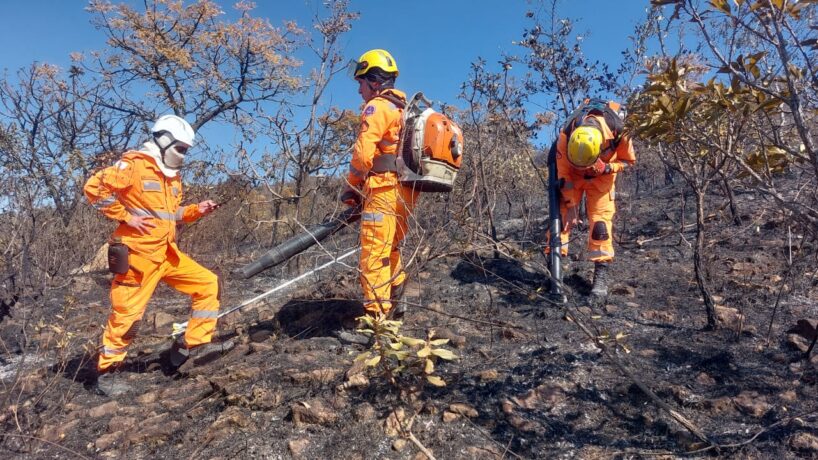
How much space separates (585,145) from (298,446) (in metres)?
2.56

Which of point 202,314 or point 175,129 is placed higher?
point 175,129

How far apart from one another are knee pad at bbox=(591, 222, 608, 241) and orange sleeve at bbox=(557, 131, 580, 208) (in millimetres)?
353

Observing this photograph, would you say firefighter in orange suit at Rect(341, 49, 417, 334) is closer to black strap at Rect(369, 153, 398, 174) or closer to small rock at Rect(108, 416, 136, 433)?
black strap at Rect(369, 153, 398, 174)

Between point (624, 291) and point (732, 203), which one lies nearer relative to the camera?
point (624, 291)

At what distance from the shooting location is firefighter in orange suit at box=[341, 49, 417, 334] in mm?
3086

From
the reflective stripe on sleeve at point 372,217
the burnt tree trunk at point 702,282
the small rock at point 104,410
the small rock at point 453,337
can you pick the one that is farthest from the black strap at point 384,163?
the small rock at point 104,410

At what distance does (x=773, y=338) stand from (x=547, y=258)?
4.81ft

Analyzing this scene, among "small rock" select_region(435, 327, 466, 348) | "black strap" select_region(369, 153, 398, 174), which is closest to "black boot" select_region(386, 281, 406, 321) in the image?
"small rock" select_region(435, 327, 466, 348)

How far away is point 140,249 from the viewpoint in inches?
123

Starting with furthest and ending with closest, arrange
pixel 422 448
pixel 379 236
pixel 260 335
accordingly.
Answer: pixel 260 335 → pixel 379 236 → pixel 422 448

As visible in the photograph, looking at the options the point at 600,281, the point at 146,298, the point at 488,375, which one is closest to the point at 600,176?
the point at 600,281

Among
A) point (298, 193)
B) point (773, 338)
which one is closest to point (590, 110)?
point (773, 338)

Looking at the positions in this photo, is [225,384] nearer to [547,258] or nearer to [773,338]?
[547,258]

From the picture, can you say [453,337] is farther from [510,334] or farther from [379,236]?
[379,236]
